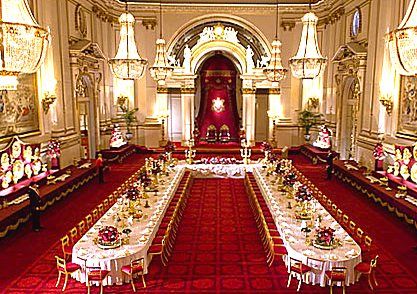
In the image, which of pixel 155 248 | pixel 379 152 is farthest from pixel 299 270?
pixel 379 152

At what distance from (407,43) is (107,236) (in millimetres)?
6082

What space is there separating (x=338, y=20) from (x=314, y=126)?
17.9 feet

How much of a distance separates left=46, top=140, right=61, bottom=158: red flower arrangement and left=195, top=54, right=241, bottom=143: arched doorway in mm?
11770

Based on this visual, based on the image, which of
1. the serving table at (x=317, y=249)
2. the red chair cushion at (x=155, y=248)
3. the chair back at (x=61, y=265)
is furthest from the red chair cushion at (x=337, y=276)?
the chair back at (x=61, y=265)

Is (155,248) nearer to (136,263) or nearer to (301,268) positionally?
(136,263)

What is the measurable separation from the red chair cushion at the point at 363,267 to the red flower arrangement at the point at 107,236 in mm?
4342

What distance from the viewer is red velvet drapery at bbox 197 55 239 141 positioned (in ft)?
80.7

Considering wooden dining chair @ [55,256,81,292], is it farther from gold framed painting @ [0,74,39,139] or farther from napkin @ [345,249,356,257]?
gold framed painting @ [0,74,39,139]

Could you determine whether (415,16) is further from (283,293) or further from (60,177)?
(60,177)

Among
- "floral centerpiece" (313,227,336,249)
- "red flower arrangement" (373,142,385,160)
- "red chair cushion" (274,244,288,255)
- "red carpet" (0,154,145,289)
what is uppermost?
"red flower arrangement" (373,142,385,160)

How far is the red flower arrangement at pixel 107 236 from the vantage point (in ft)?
24.0

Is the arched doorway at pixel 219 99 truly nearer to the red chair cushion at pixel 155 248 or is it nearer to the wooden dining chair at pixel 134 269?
the red chair cushion at pixel 155 248

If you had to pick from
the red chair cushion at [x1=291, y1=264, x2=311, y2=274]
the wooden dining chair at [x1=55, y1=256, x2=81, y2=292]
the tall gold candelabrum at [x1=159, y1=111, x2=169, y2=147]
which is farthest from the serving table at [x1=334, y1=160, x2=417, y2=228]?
the tall gold candelabrum at [x1=159, y1=111, x2=169, y2=147]

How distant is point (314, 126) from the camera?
2159 centimetres
